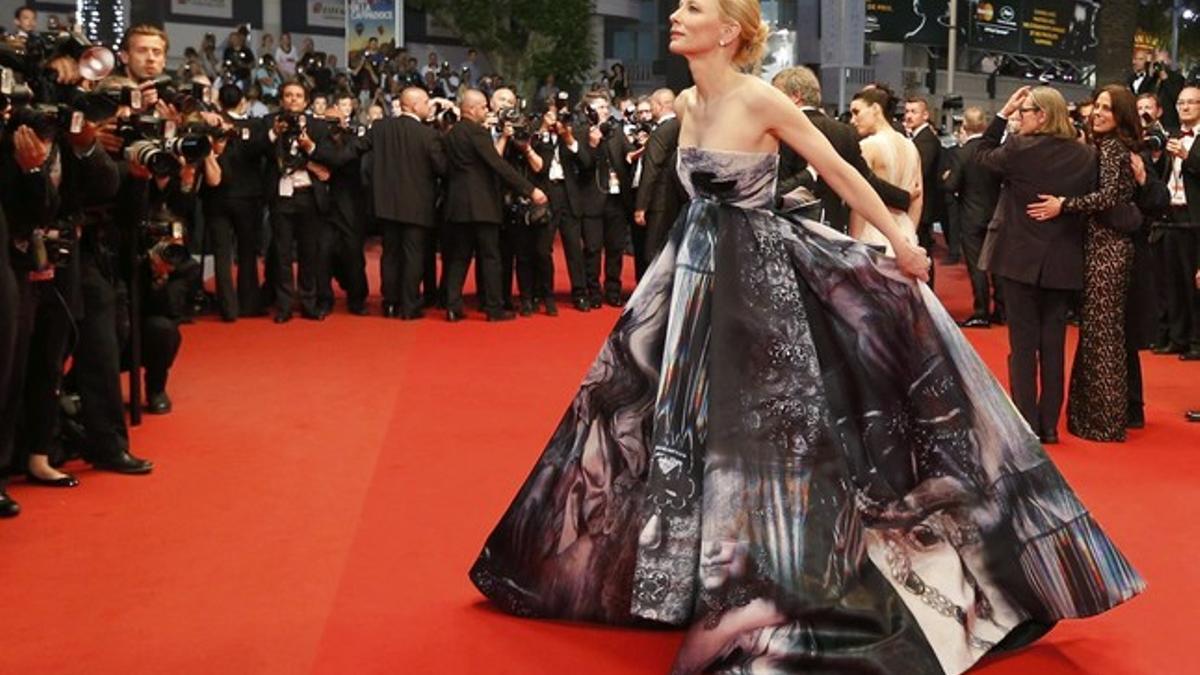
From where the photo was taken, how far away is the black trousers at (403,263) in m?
11.3

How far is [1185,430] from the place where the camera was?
24.4 ft

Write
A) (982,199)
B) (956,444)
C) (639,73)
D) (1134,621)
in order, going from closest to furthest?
1. (956,444)
2. (1134,621)
3. (982,199)
4. (639,73)

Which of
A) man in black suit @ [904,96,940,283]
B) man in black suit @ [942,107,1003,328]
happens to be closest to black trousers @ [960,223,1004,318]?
man in black suit @ [942,107,1003,328]

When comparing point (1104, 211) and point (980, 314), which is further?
point (980, 314)

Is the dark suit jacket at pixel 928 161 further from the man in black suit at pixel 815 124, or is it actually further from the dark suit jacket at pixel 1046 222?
the dark suit jacket at pixel 1046 222

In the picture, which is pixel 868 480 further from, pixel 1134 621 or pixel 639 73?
pixel 639 73

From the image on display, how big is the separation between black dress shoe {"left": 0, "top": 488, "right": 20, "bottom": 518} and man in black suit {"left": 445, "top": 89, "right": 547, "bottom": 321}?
233 inches

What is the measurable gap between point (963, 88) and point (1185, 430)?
75.2 feet

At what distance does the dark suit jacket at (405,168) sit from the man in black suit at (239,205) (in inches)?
32.7

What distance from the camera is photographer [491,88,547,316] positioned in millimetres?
11359

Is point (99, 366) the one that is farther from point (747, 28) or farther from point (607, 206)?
point (607, 206)

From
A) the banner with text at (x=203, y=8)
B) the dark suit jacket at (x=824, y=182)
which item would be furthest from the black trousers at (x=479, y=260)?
the banner with text at (x=203, y=8)

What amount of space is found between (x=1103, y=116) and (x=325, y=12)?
23.1 meters

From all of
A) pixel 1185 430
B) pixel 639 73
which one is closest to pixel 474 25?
pixel 639 73
